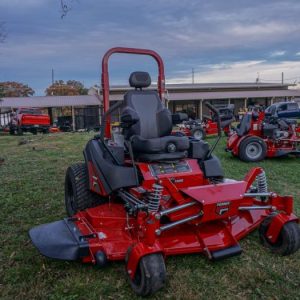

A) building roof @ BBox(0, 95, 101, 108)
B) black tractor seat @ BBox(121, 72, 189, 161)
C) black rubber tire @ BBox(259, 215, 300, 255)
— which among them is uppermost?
building roof @ BBox(0, 95, 101, 108)

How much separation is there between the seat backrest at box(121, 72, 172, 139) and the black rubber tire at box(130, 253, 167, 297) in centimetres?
188

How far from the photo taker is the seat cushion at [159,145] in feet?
12.0

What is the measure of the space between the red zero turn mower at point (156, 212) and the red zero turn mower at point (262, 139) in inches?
195

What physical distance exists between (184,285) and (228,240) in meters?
0.62

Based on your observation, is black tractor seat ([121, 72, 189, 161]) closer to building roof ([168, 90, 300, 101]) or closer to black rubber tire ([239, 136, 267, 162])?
black rubber tire ([239, 136, 267, 162])

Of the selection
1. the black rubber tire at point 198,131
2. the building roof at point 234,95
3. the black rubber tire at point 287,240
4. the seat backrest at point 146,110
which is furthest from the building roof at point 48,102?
the black rubber tire at point 287,240

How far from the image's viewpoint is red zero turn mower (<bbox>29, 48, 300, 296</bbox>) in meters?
2.94

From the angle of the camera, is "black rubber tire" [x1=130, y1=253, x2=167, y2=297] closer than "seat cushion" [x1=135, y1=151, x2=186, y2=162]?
Yes

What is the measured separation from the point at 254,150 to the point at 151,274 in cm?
669

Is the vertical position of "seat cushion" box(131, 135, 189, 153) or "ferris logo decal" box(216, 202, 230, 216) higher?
"seat cushion" box(131, 135, 189, 153)

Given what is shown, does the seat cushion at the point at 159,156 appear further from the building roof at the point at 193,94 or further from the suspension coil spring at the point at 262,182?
the building roof at the point at 193,94

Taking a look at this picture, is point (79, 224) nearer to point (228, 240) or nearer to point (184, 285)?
point (184, 285)

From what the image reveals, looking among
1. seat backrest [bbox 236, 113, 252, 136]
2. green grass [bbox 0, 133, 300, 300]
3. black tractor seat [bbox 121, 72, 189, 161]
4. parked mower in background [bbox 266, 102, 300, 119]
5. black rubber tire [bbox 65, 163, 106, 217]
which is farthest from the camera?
parked mower in background [bbox 266, 102, 300, 119]

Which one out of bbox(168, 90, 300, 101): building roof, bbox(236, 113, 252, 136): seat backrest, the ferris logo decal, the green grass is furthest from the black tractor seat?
bbox(168, 90, 300, 101): building roof
